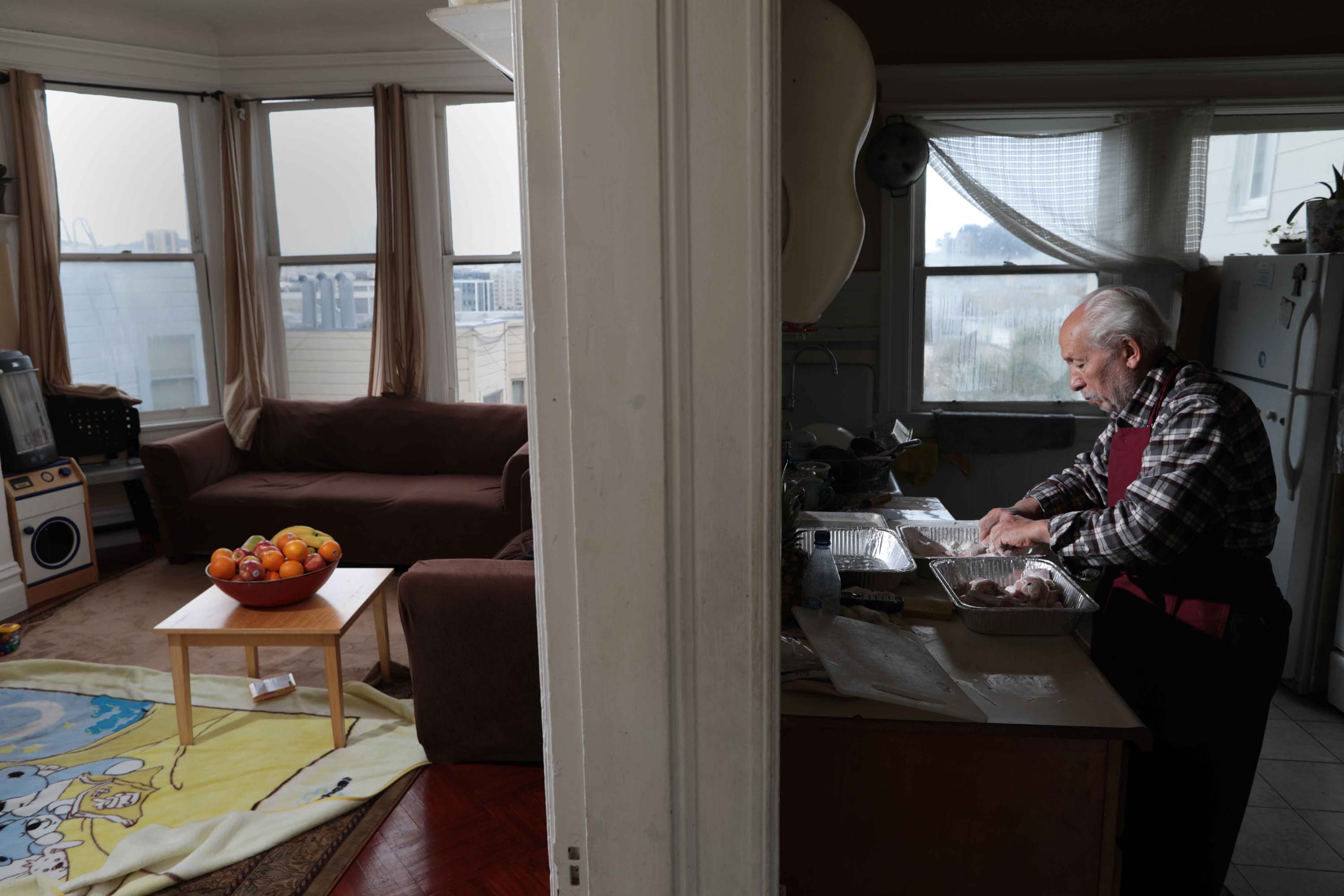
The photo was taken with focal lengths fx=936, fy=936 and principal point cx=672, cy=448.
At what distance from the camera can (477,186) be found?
5355mm

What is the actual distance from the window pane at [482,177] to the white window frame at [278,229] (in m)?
0.50

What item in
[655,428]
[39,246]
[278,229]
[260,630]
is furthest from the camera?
[278,229]

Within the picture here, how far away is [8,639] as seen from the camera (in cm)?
385

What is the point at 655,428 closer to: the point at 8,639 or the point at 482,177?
the point at 8,639

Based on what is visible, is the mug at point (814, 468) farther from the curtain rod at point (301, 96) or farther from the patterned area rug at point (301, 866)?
the curtain rod at point (301, 96)

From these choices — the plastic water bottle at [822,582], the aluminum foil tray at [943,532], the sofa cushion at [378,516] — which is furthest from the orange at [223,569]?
the aluminum foil tray at [943,532]

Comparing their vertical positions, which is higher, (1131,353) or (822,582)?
(1131,353)

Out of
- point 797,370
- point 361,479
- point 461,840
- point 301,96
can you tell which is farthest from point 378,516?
point 301,96

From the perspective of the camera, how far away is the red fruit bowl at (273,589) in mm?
3023

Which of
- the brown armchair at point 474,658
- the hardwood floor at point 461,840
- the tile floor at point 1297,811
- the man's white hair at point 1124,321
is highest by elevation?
the man's white hair at point 1124,321

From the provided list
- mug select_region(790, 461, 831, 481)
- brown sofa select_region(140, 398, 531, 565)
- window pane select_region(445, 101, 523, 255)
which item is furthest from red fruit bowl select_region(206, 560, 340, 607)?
window pane select_region(445, 101, 523, 255)

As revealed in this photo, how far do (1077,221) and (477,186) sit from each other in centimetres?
320

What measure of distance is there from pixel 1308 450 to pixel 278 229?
206 inches

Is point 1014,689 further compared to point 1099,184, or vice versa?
point 1099,184
